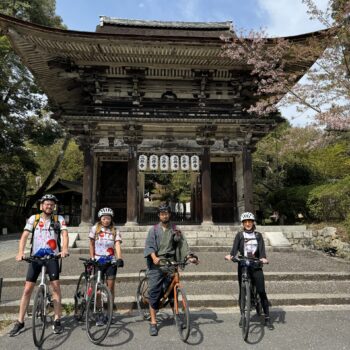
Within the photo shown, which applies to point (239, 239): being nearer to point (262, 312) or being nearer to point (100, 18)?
point (262, 312)

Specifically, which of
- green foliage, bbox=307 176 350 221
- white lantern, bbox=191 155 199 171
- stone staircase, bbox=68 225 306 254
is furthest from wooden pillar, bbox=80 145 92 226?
green foliage, bbox=307 176 350 221

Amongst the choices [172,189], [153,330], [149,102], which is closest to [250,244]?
[153,330]

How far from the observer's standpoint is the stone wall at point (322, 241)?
33.9ft

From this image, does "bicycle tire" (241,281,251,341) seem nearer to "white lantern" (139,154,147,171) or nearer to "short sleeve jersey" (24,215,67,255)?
"short sleeve jersey" (24,215,67,255)

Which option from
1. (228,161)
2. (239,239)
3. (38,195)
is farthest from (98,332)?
(38,195)

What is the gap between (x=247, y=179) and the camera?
12852 millimetres

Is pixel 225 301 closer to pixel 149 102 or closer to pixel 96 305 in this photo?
pixel 96 305

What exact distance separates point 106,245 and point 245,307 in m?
2.19

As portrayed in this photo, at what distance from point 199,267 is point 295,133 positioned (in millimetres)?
6359

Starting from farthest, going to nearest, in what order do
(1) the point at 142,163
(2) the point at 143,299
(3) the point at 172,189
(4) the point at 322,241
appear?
(3) the point at 172,189 → (1) the point at 142,163 → (4) the point at 322,241 → (2) the point at 143,299

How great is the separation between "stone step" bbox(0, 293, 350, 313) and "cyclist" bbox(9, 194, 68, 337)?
119 cm

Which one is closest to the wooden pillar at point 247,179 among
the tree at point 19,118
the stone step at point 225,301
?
the stone step at point 225,301

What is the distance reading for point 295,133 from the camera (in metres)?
11.4

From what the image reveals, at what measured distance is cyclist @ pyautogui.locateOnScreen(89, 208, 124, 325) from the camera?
15.2 ft
